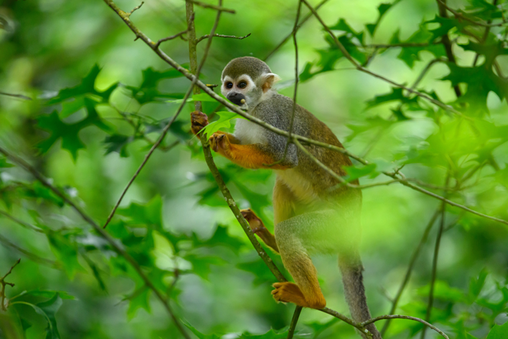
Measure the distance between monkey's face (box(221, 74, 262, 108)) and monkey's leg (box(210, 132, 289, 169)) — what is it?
1.08 feet

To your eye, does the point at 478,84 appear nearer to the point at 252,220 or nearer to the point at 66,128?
the point at 252,220

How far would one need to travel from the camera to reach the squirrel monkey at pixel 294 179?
270 centimetres

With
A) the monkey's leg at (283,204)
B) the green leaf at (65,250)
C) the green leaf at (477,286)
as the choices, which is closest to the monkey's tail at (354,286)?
the monkey's leg at (283,204)

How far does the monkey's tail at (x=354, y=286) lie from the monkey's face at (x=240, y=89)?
115cm

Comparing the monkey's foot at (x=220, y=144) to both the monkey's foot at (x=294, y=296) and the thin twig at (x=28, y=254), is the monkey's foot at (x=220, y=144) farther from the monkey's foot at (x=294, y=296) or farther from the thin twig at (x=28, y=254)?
the thin twig at (x=28, y=254)

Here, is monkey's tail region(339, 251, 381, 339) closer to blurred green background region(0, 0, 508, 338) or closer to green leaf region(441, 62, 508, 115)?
blurred green background region(0, 0, 508, 338)

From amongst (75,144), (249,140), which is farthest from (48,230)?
(249,140)

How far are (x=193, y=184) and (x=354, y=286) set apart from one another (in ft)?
4.31

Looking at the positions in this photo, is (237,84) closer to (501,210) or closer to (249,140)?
(249,140)

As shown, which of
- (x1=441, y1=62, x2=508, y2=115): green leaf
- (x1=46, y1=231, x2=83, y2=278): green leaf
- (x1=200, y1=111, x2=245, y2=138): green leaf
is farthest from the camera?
(x1=46, y1=231, x2=83, y2=278): green leaf

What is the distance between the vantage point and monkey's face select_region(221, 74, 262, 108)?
2.94 m

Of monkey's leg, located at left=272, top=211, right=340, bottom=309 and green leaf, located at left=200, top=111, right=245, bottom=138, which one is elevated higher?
green leaf, located at left=200, top=111, right=245, bottom=138

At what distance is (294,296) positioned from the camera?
2.46 metres

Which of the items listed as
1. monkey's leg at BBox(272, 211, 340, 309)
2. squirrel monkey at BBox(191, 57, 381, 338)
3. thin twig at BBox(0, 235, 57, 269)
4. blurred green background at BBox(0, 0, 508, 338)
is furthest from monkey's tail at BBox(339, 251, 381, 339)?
thin twig at BBox(0, 235, 57, 269)
